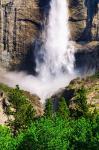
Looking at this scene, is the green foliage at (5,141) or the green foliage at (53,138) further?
the green foliage at (53,138)

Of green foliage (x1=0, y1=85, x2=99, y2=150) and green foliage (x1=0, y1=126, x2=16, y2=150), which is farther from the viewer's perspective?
green foliage (x1=0, y1=85, x2=99, y2=150)

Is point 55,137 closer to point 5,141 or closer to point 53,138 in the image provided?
point 53,138

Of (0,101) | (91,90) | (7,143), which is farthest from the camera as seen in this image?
(91,90)

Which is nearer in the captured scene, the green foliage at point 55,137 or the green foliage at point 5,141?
the green foliage at point 5,141

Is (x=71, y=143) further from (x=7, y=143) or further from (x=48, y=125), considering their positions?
(x=7, y=143)

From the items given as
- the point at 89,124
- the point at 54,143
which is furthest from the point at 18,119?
the point at 54,143

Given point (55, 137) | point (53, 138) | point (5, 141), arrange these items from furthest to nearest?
point (55, 137), point (53, 138), point (5, 141)

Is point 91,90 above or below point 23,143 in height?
above

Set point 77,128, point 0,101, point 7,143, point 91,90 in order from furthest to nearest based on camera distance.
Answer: point 91,90 < point 0,101 < point 77,128 < point 7,143

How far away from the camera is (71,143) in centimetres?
11181

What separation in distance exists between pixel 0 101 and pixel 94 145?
254 feet

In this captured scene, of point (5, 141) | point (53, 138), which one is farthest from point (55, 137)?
point (5, 141)

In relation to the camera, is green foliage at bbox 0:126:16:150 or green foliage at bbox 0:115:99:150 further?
green foliage at bbox 0:115:99:150

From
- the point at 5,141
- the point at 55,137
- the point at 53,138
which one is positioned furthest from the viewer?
the point at 55,137
